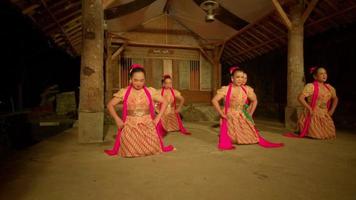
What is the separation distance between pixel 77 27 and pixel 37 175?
7.27m

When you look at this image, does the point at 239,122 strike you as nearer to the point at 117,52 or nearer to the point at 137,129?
the point at 137,129

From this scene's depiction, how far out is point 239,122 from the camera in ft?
14.8

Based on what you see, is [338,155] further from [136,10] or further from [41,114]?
[41,114]

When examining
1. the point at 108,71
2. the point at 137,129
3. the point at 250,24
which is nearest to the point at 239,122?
the point at 137,129

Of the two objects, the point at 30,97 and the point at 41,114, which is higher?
the point at 30,97

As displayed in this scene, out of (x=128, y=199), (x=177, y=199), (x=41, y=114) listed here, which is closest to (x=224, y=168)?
(x=177, y=199)

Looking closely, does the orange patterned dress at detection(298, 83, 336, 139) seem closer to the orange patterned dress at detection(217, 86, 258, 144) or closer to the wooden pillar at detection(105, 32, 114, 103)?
the orange patterned dress at detection(217, 86, 258, 144)

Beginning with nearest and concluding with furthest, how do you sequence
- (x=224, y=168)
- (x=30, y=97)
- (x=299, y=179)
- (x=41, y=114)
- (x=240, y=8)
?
(x=299, y=179) → (x=224, y=168) → (x=240, y=8) → (x=41, y=114) → (x=30, y=97)

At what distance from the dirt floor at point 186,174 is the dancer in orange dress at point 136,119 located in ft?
0.68

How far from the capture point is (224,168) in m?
2.96

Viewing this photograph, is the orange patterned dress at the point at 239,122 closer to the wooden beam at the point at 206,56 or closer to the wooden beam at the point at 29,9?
the wooden beam at the point at 29,9

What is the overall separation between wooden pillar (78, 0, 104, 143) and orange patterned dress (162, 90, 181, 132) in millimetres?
1950

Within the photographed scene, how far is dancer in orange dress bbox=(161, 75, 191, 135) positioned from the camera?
20.3 ft

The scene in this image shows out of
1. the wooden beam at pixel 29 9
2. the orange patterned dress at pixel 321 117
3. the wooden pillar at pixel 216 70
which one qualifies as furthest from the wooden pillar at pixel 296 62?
the wooden beam at pixel 29 9
